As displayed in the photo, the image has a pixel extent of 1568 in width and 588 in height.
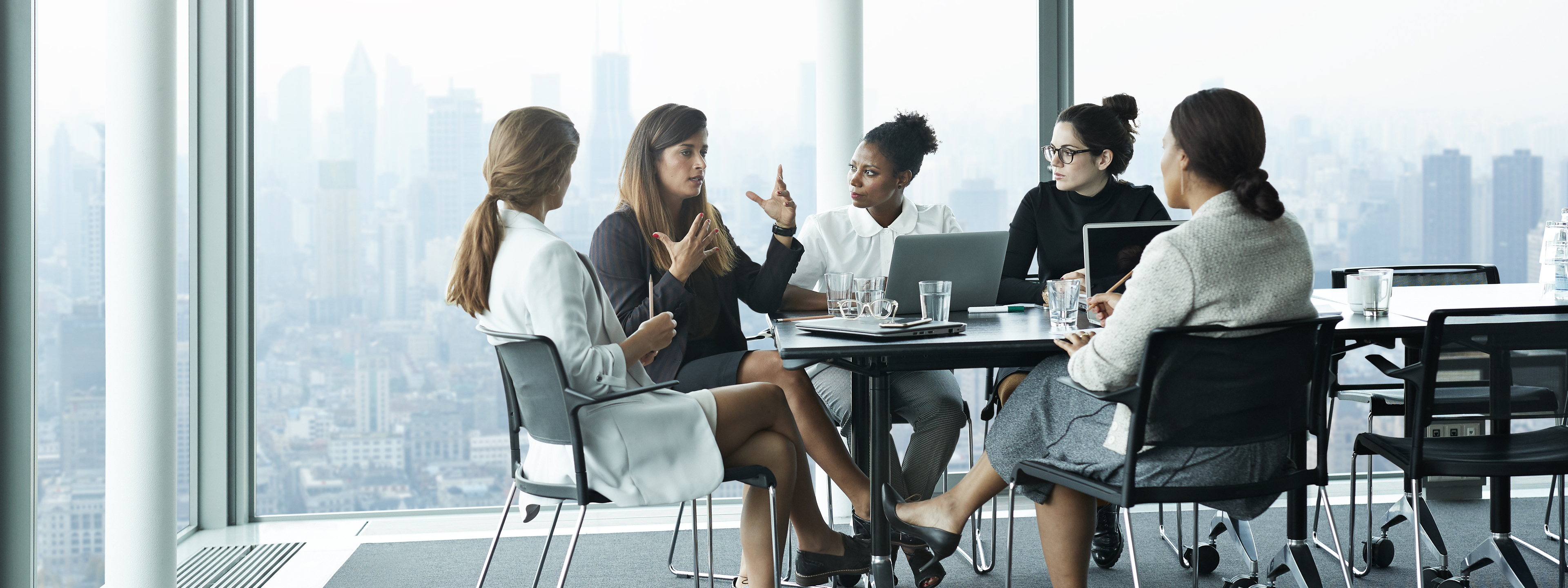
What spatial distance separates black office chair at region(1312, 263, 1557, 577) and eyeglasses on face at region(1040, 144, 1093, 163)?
815 millimetres

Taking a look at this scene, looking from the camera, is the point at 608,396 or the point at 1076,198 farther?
the point at 1076,198

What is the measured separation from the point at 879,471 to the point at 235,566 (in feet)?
6.60

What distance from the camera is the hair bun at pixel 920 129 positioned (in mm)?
3205

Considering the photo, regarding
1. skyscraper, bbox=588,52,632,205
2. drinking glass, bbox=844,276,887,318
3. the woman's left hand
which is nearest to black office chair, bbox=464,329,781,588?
drinking glass, bbox=844,276,887,318

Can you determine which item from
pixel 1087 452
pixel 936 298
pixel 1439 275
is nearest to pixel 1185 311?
pixel 1087 452

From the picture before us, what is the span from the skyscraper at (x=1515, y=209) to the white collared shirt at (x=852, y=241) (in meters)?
2.27

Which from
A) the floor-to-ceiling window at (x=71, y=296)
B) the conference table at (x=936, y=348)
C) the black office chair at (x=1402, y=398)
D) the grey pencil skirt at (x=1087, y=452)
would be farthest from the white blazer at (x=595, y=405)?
the black office chair at (x=1402, y=398)

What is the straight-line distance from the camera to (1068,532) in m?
2.14

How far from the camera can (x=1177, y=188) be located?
2055 mm

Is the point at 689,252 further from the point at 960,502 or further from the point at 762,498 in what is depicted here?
the point at 960,502

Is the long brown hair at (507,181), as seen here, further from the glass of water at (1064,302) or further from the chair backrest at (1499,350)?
the chair backrest at (1499,350)

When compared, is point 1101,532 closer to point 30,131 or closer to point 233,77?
point 30,131

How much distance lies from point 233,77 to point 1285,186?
12.1 feet

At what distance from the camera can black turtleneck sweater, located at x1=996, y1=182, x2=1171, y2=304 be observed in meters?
3.12
